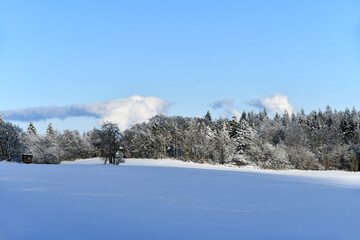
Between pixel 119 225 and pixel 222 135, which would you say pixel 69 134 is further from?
pixel 119 225

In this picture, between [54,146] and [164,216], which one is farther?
[54,146]

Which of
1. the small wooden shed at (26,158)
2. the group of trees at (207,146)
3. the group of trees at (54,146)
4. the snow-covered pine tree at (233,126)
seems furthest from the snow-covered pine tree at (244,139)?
the small wooden shed at (26,158)

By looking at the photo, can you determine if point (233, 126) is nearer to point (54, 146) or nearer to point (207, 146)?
point (207, 146)

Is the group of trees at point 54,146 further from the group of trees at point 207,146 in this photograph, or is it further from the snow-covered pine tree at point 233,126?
the snow-covered pine tree at point 233,126

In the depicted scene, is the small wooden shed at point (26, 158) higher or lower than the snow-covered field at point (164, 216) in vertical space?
lower

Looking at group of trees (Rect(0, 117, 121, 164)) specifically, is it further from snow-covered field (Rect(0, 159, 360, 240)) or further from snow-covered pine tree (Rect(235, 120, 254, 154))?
snow-covered field (Rect(0, 159, 360, 240))

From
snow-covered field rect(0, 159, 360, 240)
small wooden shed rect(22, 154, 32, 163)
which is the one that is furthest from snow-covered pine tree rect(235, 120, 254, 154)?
snow-covered field rect(0, 159, 360, 240)

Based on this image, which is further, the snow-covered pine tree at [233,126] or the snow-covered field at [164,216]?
the snow-covered pine tree at [233,126]

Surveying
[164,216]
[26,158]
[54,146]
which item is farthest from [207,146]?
[164,216]

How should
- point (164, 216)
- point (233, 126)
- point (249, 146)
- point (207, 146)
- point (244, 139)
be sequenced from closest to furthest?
point (164, 216)
point (249, 146)
point (244, 139)
point (207, 146)
point (233, 126)

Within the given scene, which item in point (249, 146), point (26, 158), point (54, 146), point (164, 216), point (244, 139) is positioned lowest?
point (26, 158)

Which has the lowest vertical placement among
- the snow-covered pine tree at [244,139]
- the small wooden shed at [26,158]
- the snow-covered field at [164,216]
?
the small wooden shed at [26,158]

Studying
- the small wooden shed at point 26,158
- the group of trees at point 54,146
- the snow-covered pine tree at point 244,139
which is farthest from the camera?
the snow-covered pine tree at point 244,139

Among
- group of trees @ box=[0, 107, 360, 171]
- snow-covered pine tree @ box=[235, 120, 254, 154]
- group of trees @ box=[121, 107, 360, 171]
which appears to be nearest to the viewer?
group of trees @ box=[0, 107, 360, 171]
